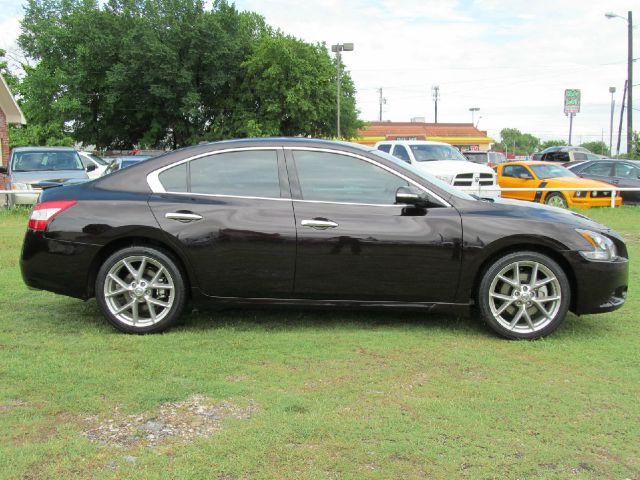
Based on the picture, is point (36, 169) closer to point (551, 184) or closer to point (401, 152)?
point (401, 152)

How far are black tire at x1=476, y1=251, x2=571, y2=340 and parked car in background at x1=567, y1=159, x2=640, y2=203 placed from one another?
45.0 ft

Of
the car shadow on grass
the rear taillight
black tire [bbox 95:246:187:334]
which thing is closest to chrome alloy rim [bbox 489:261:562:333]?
the car shadow on grass

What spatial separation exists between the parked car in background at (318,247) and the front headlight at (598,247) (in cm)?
1

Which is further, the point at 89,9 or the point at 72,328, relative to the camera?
the point at 89,9

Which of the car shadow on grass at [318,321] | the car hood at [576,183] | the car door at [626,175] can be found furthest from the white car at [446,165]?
the car shadow on grass at [318,321]

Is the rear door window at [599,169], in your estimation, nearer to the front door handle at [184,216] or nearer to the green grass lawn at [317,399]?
the green grass lawn at [317,399]

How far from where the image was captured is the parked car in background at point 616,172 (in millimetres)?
17500

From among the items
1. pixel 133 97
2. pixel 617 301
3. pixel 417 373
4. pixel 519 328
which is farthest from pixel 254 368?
pixel 133 97

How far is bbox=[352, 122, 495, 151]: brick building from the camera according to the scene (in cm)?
7269

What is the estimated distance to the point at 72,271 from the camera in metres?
4.99

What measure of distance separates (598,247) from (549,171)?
43.5 ft

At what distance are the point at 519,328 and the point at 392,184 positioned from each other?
4.99 ft

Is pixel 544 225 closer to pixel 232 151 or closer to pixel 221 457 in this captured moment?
pixel 232 151

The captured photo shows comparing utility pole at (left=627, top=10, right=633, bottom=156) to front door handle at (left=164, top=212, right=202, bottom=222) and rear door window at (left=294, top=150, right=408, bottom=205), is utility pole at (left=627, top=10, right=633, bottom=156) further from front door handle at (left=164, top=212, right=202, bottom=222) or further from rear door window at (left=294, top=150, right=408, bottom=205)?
front door handle at (left=164, top=212, right=202, bottom=222)
